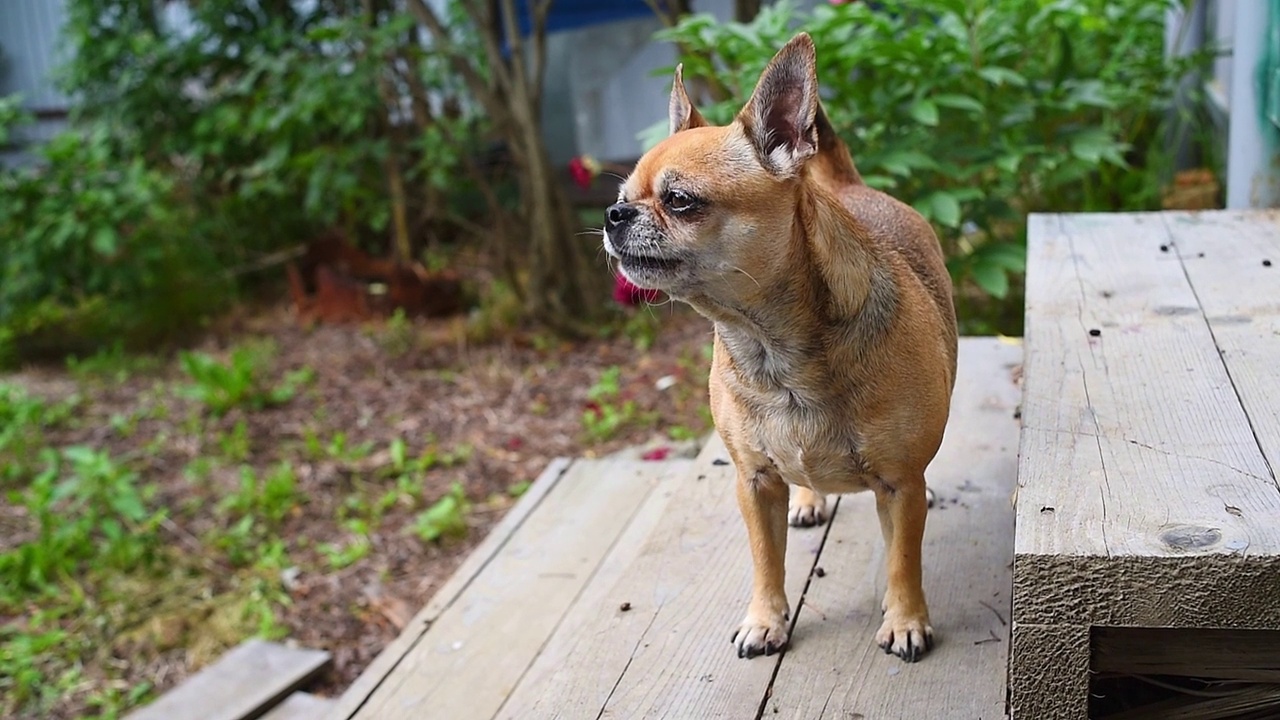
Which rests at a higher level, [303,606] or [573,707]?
[573,707]

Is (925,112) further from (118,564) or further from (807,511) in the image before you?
(118,564)

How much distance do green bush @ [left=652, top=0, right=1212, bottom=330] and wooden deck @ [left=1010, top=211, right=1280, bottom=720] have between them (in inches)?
51.6

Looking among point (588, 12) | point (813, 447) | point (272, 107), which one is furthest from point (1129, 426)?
point (588, 12)

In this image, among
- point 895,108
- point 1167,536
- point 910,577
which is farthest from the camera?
point 895,108

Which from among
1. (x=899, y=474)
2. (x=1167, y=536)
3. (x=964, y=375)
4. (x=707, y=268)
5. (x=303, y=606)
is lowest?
(x=303, y=606)

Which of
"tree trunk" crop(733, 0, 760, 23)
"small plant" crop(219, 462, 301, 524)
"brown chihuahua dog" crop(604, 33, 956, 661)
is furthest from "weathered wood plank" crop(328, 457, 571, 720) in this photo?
"tree trunk" crop(733, 0, 760, 23)

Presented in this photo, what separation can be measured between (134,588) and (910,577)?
3.38m

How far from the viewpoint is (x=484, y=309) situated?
6.95 meters

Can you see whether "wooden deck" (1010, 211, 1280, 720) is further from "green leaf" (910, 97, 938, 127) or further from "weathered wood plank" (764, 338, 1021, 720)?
"green leaf" (910, 97, 938, 127)

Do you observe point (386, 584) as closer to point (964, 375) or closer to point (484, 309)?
point (964, 375)

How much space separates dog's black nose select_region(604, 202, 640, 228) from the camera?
1.99m

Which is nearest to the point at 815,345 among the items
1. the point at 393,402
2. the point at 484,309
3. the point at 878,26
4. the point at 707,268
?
the point at 707,268

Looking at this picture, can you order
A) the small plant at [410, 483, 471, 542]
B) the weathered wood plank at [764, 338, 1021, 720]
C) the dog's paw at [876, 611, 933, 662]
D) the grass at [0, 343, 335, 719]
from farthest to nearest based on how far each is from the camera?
the small plant at [410, 483, 471, 542]
the grass at [0, 343, 335, 719]
the dog's paw at [876, 611, 933, 662]
the weathered wood plank at [764, 338, 1021, 720]

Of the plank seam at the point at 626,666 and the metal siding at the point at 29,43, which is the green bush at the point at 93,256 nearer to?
the metal siding at the point at 29,43
